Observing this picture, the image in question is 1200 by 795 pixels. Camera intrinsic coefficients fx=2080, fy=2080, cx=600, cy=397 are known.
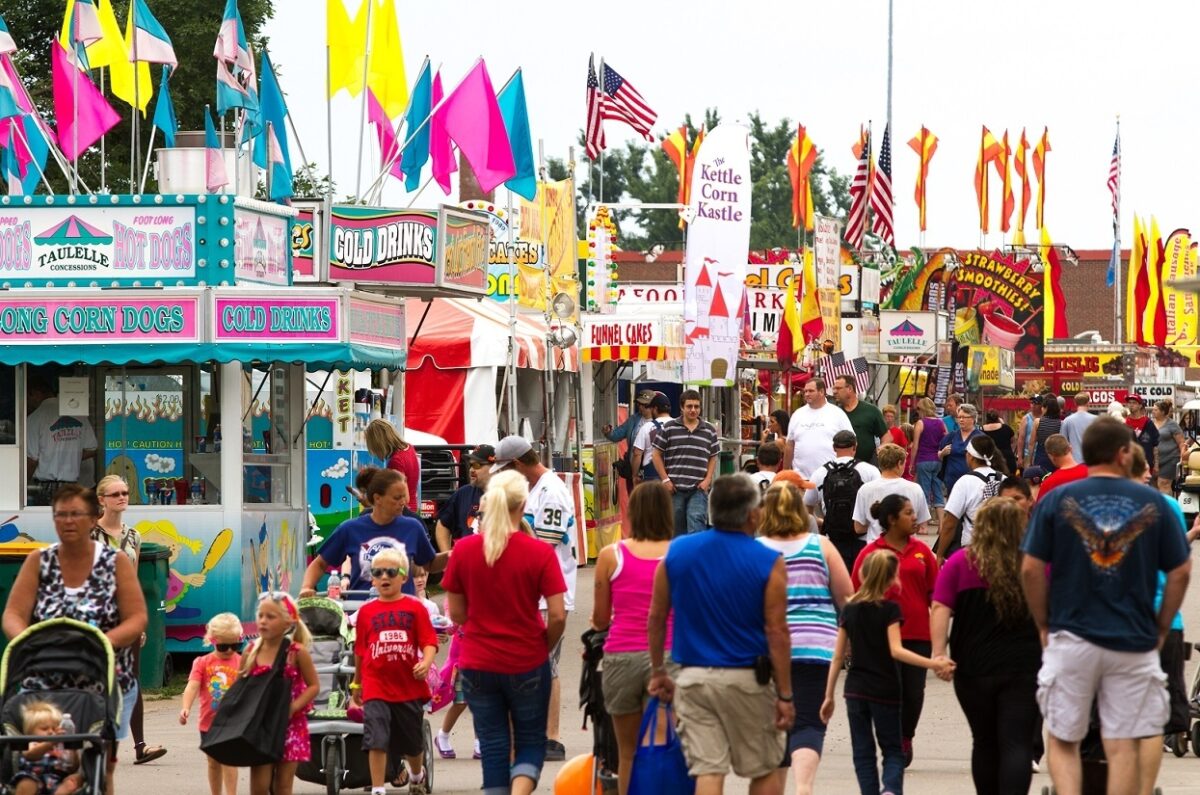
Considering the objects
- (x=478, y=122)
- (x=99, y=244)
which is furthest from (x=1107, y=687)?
(x=478, y=122)

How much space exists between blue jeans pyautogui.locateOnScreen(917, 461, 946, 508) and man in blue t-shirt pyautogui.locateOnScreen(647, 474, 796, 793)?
17444 millimetres

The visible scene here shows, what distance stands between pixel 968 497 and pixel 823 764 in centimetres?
268

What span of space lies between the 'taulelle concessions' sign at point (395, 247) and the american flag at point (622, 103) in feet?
32.2

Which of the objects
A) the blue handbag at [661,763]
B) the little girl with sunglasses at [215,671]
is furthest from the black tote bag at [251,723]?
the blue handbag at [661,763]

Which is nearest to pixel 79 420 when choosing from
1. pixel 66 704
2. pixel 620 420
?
pixel 66 704

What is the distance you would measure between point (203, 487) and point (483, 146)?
5.37 meters

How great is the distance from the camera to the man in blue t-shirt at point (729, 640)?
24.7 ft

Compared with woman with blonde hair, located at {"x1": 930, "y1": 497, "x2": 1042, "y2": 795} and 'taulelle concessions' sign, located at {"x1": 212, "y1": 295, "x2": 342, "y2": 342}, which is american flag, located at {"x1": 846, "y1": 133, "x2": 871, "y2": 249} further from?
woman with blonde hair, located at {"x1": 930, "y1": 497, "x2": 1042, "y2": 795}

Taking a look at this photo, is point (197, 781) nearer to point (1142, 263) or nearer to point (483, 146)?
point (483, 146)

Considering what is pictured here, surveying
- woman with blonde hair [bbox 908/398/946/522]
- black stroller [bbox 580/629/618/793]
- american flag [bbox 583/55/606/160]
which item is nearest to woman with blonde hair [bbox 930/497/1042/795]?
black stroller [bbox 580/629/618/793]

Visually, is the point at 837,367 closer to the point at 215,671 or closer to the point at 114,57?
the point at 114,57

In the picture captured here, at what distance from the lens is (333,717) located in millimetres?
9977

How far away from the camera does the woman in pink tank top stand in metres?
8.45

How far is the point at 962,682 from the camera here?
8594mm
